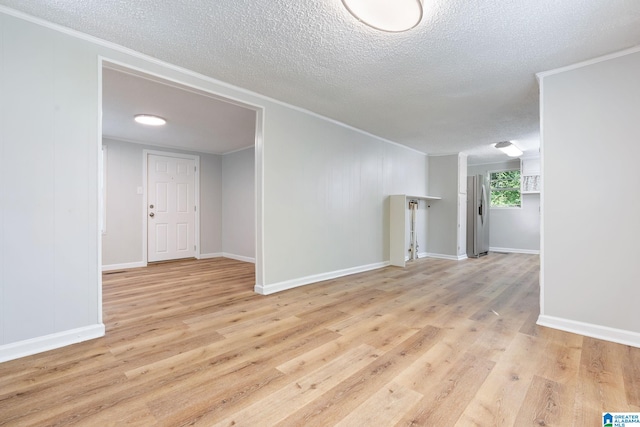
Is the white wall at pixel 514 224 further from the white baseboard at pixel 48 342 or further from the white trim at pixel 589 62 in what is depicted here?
the white baseboard at pixel 48 342

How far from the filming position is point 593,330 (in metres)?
2.26

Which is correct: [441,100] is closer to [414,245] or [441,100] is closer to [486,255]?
[414,245]

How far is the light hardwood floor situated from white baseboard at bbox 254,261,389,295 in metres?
0.28

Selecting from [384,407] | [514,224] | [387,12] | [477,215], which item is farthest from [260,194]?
[514,224]

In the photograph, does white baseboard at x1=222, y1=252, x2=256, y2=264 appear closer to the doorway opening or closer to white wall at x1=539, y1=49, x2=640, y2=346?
the doorway opening

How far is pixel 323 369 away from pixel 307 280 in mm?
2044

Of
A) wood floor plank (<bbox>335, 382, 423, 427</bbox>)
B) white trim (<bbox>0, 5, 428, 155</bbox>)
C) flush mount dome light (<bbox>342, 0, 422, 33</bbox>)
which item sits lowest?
wood floor plank (<bbox>335, 382, 423, 427</bbox>)

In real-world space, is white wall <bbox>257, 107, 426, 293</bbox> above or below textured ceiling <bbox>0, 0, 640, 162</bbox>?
below

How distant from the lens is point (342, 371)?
173 cm

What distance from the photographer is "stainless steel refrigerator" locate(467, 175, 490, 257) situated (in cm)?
632

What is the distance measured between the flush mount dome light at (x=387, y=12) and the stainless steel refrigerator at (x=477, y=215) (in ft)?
18.3

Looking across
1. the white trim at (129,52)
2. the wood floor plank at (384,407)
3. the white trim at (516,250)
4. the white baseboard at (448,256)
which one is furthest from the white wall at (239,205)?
the white trim at (516,250)

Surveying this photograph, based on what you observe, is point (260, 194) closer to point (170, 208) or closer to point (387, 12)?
point (387, 12)

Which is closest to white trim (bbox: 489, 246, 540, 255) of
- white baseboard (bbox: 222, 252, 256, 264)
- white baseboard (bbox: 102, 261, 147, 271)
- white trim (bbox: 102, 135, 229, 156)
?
white baseboard (bbox: 222, 252, 256, 264)
